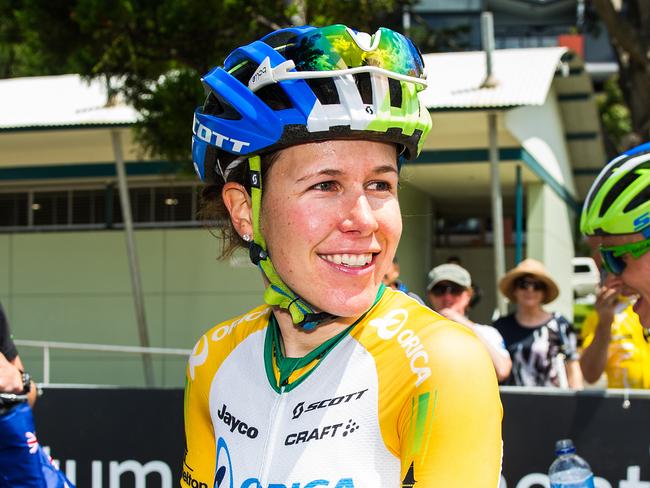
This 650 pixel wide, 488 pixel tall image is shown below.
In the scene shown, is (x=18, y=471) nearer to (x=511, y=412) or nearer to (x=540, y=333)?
(x=511, y=412)

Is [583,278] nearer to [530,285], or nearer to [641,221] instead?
[530,285]

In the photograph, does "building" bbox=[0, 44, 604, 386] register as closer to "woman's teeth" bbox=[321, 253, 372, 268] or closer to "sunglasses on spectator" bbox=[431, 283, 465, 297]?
"sunglasses on spectator" bbox=[431, 283, 465, 297]

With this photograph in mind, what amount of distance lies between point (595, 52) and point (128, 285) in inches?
2108

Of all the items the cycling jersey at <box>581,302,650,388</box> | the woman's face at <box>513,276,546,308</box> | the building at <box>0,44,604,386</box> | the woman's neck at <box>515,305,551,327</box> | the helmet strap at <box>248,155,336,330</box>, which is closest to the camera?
the helmet strap at <box>248,155,336,330</box>

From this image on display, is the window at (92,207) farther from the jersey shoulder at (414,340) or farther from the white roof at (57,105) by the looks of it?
the jersey shoulder at (414,340)

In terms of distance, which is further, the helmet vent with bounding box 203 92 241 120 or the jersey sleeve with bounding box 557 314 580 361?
the jersey sleeve with bounding box 557 314 580 361

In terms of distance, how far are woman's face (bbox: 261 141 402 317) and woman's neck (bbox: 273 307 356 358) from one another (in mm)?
106

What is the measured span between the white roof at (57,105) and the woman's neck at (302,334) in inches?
290

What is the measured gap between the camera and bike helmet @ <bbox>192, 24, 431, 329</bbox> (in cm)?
180

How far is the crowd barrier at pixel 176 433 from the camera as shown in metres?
4.99

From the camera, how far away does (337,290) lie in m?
1.85

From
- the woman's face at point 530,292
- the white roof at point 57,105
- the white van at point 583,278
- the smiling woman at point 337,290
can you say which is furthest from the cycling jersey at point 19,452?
the white van at point 583,278

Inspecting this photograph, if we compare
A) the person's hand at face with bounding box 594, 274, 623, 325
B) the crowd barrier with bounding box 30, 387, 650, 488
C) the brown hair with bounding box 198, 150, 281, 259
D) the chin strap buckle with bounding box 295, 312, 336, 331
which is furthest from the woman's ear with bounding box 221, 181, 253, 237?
the crowd barrier with bounding box 30, 387, 650, 488

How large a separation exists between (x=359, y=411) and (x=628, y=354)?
13.6 feet
